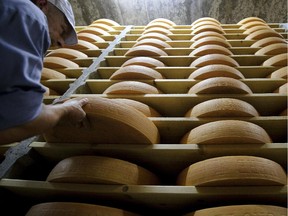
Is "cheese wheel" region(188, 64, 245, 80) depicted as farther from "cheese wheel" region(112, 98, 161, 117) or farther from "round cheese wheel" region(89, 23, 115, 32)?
"round cheese wheel" region(89, 23, 115, 32)

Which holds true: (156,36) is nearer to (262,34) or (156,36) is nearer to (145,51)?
(145,51)

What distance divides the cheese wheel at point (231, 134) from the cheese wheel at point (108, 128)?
252 millimetres

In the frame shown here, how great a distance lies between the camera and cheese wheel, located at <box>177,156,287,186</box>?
1.18 m

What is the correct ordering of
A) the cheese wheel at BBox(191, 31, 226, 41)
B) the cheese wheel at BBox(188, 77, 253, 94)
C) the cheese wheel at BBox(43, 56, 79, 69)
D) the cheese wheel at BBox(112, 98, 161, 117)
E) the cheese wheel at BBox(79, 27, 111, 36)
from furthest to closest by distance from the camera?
the cheese wheel at BBox(79, 27, 111, 36), the cheese wheel at BBox(191, 31, 226, 41), the cheese wheel at BBox(43, 56, 79, 69), the cheese wheel at BBox(188, 77, 253, 94), the cheese wheel at BBox(112, 98, 161, 117)

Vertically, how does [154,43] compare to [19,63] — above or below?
below

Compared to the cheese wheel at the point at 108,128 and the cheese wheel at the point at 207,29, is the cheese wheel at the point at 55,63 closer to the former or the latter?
the cheese wheel at the point at 108,128

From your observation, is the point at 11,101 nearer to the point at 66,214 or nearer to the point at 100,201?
the point at 66,214

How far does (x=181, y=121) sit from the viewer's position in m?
1.61

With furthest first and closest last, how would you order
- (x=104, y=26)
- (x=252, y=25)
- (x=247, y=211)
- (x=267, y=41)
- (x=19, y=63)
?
(x=104, y=26) < (x=252, y=25) < (x=267, y=41) < (x=247, y=211) < (x=19, y=63)

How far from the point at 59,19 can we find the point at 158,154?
790mm

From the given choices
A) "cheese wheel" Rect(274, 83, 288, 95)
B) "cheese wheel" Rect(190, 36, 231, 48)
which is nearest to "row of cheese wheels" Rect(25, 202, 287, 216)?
"cheese wheel" Rect(274, 83, 288, 95)

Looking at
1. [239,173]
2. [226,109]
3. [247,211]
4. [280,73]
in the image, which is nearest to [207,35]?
[280,73]

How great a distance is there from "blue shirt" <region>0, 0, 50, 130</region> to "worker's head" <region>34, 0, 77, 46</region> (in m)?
0.38

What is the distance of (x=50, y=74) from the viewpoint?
2.32 m
